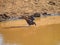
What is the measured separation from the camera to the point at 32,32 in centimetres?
142

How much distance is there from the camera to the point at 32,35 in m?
1.38

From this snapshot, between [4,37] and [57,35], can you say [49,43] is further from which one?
[4,37]

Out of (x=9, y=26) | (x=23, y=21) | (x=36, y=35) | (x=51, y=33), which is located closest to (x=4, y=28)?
(x=9, y=26)

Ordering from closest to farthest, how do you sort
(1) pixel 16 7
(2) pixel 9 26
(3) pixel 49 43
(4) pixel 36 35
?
(3) pixel 49 43, (4) pixel 36 35, (2) pixel 9 26, (1) pixel 16 7

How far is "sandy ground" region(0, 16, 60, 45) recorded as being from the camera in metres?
1.30

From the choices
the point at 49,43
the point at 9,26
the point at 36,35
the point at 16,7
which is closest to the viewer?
the point at 49,43

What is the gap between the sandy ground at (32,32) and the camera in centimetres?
130

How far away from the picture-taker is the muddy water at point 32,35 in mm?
1293

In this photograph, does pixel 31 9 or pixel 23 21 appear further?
pixel 31 9

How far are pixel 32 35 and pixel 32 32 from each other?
5 cm

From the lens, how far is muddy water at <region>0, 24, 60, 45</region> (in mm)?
1293

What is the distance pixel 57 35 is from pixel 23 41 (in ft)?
1.08

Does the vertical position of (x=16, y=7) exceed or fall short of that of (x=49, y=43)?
it exceeds it

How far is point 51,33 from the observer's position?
1397mm
